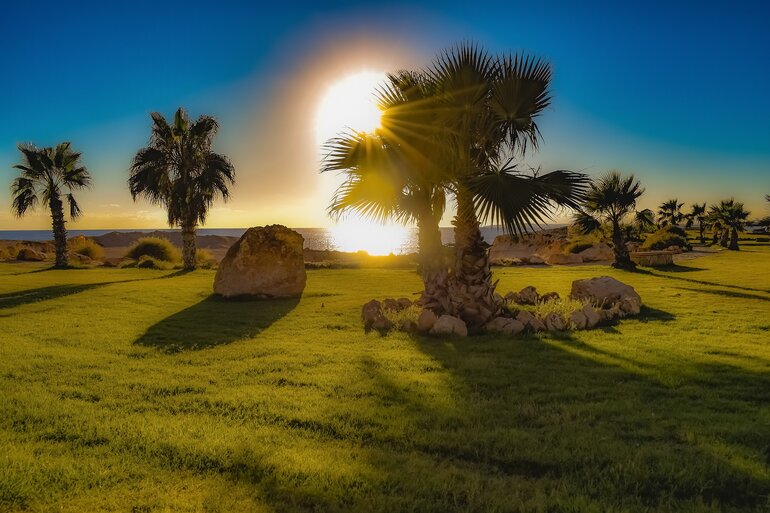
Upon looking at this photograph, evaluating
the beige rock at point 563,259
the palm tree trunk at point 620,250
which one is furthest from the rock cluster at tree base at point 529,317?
the beige rock at point 563,259

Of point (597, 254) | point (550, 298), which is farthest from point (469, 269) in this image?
point (597, 254)

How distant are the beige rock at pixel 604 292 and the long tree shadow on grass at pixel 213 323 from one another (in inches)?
358

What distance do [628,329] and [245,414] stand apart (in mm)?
9015

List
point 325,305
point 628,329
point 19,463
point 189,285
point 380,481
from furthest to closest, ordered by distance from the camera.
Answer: point 189,285, point 325,305, point 628,329, point 19,463, point 380,481

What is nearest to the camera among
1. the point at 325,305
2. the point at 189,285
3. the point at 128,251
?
the point at 325,305

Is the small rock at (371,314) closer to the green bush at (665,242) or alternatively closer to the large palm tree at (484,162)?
the large palm tree at (484,162)

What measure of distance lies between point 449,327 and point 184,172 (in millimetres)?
24137

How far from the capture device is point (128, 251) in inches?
1454

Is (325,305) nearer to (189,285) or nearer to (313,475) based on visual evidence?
(189,285)

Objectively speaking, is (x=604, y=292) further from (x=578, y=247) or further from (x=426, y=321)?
(x=578, y=247)

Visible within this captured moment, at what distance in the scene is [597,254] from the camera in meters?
38.3

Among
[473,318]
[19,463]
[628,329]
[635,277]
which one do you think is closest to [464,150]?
[473,318]

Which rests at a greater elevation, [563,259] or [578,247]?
[578,247]

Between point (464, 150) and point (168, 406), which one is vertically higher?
point (464, 150)
